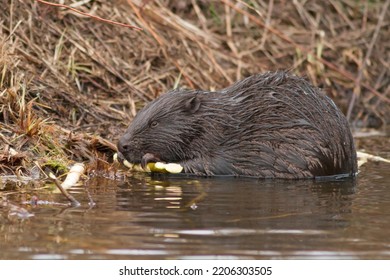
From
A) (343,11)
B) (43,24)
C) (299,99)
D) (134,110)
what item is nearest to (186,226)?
(299,99)

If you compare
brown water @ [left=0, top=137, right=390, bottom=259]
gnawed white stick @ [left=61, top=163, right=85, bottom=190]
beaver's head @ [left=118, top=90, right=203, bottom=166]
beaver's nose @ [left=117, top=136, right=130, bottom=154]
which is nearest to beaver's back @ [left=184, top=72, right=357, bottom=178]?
beaver's head @ [left=118, top=90, right=203, bottom=166]

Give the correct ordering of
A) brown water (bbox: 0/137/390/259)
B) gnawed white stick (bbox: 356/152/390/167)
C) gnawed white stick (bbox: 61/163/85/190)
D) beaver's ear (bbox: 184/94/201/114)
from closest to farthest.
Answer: brown water (bbox: 0/137/390/259)
gnawed white stick (bbox: 61/163/85/190)
beaver's ear (bbox: 184/94/201/114)
gnawed white stick (bbox: 356/152/390/167)

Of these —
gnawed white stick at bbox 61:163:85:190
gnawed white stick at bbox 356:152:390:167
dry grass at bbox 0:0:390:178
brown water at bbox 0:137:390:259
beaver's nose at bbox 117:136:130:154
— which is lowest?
brown water at bbox 0:137:390:259

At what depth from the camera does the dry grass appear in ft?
23.4

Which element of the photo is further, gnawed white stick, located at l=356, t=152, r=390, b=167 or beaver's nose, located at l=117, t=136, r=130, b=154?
gnawed white stick, located at l=356, t=152, r=390, b=167

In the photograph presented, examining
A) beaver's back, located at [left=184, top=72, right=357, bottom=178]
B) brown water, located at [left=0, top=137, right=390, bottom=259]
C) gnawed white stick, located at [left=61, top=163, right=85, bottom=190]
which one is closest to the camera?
brown water, located at [left=0, top=137, right=390, bottom=259]

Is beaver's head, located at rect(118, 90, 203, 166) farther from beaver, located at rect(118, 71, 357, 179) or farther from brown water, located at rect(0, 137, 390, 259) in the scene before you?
brown water, located at rect(0, 137, 390, 259)

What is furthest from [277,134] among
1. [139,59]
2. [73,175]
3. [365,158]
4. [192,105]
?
[139,59]

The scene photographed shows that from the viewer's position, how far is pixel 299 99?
22.8 ft

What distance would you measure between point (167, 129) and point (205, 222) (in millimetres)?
2320

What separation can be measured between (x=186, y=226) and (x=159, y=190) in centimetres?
138

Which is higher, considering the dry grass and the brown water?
the dry grass

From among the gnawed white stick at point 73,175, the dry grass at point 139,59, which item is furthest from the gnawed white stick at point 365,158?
the gnawed white stick at point 73,175

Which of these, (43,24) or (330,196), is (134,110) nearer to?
(43,24)
